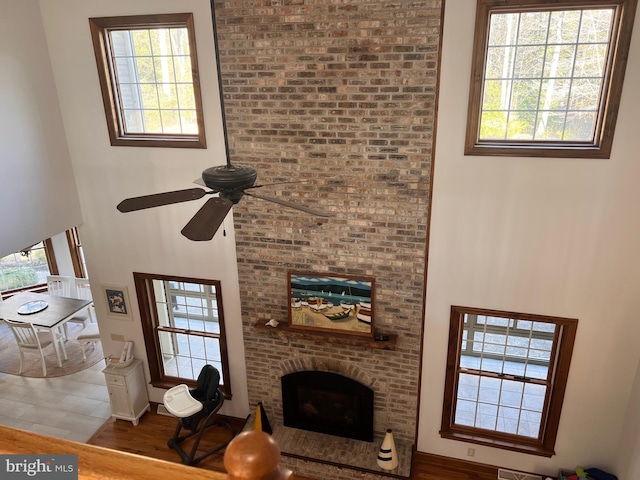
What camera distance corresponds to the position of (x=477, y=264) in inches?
203

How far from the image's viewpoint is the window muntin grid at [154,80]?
17.6 feet

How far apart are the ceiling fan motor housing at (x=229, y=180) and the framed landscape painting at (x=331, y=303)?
109 inches

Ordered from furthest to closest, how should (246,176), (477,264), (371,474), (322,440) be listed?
(322,440), (371,474), (477,264), (246,176)

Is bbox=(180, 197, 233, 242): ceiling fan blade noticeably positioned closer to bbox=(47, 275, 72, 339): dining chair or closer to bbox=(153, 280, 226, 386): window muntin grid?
bbox=(153, 280, 226, 386): window muntin grid

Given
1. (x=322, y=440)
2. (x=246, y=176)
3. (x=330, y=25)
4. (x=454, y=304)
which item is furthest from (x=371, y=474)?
(x=330, y=25)

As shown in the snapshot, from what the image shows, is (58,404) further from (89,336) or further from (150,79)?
(150,79)

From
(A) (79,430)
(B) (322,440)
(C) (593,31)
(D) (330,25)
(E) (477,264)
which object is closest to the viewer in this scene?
(C) (593,31)

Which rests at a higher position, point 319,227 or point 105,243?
point 319,227

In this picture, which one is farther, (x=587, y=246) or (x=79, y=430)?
(x=79, y=430)

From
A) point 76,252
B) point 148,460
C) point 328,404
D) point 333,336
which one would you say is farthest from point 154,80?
point 76,252

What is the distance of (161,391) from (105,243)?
2.22m

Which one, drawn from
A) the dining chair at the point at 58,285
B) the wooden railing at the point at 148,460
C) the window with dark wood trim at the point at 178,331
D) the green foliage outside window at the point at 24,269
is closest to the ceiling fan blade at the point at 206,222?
the wooden railing at the point at 148,460

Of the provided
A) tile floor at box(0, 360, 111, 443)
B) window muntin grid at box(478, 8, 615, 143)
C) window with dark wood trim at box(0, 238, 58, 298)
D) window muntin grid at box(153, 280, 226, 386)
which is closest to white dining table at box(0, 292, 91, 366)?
tile floor at box(0, 360, 111, 443)

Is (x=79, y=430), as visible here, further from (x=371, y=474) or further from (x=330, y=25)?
(x=330, y=25)
